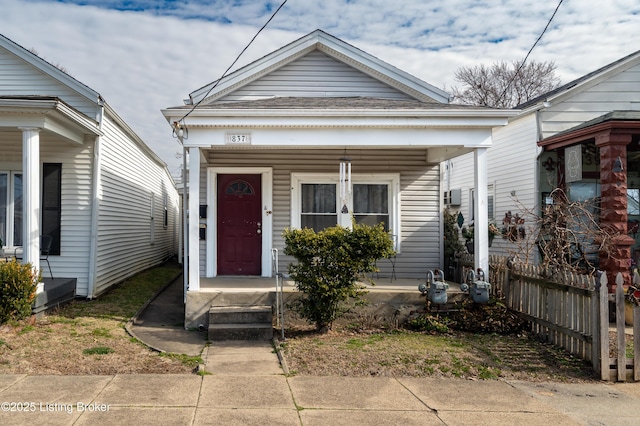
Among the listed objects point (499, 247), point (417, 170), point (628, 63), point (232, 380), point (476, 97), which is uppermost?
point (476, 97)

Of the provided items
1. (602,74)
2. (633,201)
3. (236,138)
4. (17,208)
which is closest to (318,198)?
(236,138)

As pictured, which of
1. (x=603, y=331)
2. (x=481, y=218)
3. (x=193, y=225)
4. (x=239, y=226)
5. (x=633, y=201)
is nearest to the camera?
(x=603, y=331)

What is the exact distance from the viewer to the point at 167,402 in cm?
452

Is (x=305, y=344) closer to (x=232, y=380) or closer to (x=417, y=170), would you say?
(x=232, y=380)

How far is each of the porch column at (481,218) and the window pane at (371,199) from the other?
2388mm

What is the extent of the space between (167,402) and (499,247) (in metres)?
10.2

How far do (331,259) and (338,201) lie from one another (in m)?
3.15

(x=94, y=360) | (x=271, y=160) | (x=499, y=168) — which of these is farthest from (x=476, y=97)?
(x=94, y=360)

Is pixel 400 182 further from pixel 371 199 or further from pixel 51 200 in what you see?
pixel 51 200

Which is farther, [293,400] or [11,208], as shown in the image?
[11,208]

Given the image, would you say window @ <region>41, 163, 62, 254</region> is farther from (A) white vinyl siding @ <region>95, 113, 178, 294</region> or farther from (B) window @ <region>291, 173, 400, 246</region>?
(B) window @ <region>291, 173, 400, 246</region>

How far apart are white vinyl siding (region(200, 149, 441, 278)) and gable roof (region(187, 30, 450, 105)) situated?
125cm

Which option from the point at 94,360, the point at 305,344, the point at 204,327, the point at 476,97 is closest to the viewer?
the point at 94,360

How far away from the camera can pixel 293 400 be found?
4.66 metres
